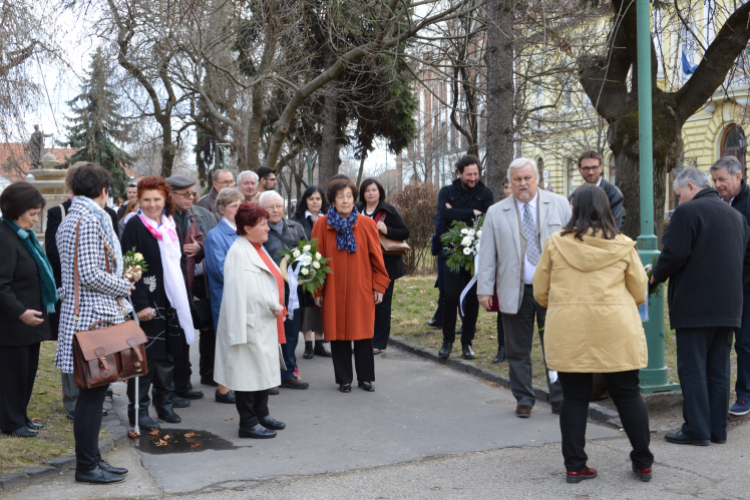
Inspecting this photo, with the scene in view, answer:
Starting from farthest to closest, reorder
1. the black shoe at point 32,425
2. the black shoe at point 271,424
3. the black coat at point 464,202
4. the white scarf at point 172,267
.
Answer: the black coat at point 464,202, the white scarf at point 172,267, the black shoe at point 271,424, the black shoe at point 32,425

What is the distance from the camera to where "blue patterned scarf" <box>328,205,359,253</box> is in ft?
24.9

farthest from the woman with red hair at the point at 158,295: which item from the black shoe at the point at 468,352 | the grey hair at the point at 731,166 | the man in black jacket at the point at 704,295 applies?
the grey hair at the point at 731,166

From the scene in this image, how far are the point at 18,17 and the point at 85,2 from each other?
2.32 ft

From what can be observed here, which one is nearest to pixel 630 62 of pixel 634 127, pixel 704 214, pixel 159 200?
pixel 634 127

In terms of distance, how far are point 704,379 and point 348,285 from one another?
3.51 metres

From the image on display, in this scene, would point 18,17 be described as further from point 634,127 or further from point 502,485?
point 634,127

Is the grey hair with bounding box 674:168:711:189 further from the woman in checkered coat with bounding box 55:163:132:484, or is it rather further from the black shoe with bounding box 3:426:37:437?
the black shoe with bounding box 3:426:37:437

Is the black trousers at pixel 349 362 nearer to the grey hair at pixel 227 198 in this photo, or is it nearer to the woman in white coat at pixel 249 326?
the woman in white coat at pixel 249 326

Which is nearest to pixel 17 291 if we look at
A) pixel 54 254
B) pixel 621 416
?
pixel 54 254

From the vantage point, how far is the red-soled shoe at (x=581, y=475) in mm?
4738

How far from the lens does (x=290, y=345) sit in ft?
26.5

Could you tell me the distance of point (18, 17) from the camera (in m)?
7.88

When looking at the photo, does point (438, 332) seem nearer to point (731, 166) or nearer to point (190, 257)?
point (190, 257)

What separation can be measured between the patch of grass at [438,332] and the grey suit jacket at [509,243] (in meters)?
1.46
